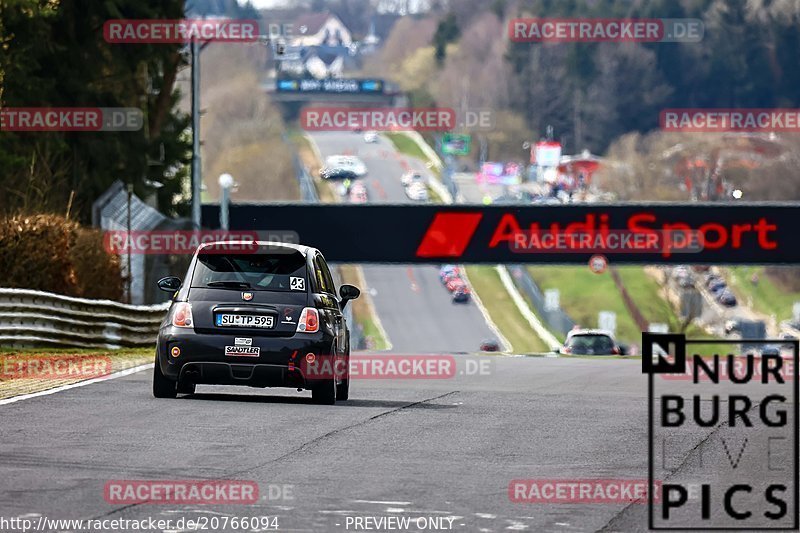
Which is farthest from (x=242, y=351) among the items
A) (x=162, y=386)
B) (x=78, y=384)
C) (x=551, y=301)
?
(x=551, y=301)

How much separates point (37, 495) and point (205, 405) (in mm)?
5968

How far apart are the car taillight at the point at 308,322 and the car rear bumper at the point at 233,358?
0.32ft

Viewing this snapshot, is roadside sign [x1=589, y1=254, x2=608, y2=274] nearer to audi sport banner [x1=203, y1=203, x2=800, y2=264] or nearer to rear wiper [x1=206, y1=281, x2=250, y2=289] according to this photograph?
audi sport banner [x1=203, y1=203, x2=800, y2=264]

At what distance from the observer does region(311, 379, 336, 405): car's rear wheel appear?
16.4m

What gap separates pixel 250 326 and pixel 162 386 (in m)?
1.10

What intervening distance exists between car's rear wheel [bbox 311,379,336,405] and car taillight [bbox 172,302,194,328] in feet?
4.44

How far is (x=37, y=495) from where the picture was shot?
9.93 meters

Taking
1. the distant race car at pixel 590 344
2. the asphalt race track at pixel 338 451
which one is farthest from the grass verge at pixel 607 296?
the asphalt race track at pixel 338 451

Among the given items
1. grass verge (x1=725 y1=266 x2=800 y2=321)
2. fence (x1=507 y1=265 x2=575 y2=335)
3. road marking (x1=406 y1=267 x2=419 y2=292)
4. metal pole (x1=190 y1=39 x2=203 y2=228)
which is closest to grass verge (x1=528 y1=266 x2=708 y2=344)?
fence (x1=507 y1=265 x2=575 y2=335)

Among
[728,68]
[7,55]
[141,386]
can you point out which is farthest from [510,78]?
[141,386]

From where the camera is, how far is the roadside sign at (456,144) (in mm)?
157625

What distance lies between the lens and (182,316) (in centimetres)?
1603

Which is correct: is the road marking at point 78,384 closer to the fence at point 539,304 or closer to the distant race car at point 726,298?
the fence at point 539,304

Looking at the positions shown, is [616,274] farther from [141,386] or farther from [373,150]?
[141,386]
